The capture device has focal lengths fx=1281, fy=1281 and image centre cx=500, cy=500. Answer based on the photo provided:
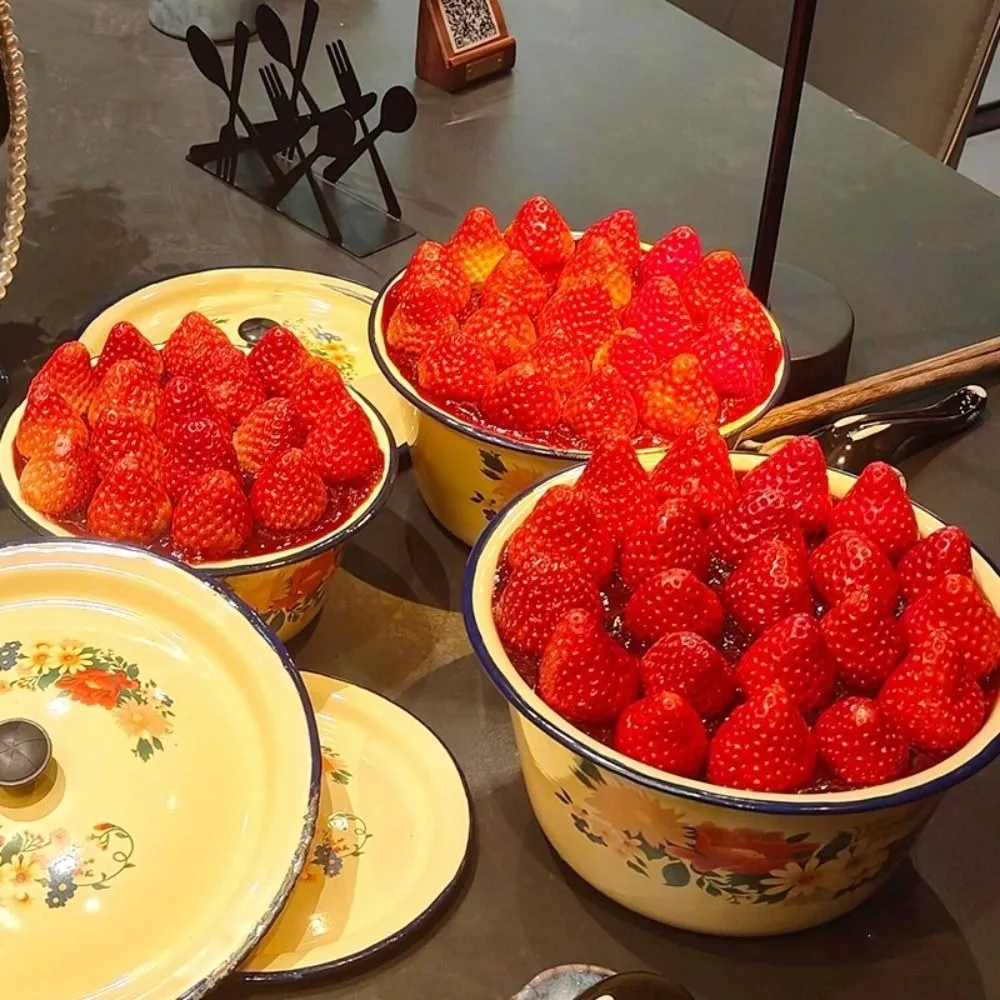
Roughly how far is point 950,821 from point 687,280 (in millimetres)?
491

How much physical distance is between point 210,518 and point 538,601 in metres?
0.24

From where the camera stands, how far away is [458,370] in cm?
100

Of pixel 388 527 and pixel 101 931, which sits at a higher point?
pixel 101 931

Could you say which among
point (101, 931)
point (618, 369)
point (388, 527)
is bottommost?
point (388, 527)

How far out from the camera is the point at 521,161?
1.68 m

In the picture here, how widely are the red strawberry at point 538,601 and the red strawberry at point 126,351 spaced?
388 millimetres

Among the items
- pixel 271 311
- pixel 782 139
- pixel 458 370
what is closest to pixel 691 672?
pixel 458 370

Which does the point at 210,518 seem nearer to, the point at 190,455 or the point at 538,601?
the point at 190,455

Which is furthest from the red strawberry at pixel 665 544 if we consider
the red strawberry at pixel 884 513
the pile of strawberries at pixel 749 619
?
the red strawberry at pixel 884 513

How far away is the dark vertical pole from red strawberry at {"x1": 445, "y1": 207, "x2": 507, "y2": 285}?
0.26m

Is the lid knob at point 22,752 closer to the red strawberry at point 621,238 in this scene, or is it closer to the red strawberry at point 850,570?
the red strawberry at point 850,570

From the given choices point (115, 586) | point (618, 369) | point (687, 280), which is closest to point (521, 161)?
point (687, 280)

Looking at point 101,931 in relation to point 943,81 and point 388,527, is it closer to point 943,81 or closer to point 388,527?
point 388,527

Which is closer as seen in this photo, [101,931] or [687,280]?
[101,931]
